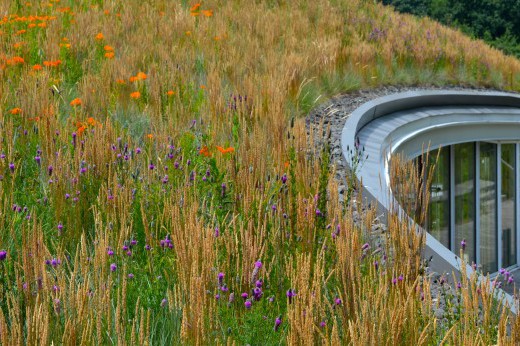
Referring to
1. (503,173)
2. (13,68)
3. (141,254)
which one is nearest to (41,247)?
(141,254)

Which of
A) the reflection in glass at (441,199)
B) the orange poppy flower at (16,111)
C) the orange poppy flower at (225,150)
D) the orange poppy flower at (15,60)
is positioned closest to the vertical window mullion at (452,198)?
the reflection in glass at (441,199)

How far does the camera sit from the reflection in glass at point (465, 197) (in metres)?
14.8

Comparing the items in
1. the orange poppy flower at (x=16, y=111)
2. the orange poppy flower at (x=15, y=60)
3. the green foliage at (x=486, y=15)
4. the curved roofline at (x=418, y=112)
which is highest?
the orange poppy flower at (x=15, y=60)

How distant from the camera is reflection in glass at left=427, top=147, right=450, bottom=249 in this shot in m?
13.9

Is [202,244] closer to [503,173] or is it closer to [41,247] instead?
[41,247]

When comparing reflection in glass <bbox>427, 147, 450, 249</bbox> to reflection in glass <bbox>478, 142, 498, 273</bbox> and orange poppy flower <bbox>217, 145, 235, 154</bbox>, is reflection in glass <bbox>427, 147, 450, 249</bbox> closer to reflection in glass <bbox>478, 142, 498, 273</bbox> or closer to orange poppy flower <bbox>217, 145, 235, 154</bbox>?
reflection in glass <bbox>478, 142, 498, 273</bbox>

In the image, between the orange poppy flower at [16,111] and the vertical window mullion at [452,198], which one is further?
the vertical window mullion at [452,198]

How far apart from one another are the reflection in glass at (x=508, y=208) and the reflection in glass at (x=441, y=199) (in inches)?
108

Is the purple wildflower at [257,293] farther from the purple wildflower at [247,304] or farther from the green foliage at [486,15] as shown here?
the green foliage at [486,15]

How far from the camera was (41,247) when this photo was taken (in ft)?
7.64

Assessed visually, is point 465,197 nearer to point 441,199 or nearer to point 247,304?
point 441,199

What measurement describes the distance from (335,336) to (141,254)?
1663mm

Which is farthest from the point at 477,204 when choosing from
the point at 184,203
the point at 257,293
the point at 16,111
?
the point at 257,293

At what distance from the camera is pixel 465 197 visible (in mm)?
15250
